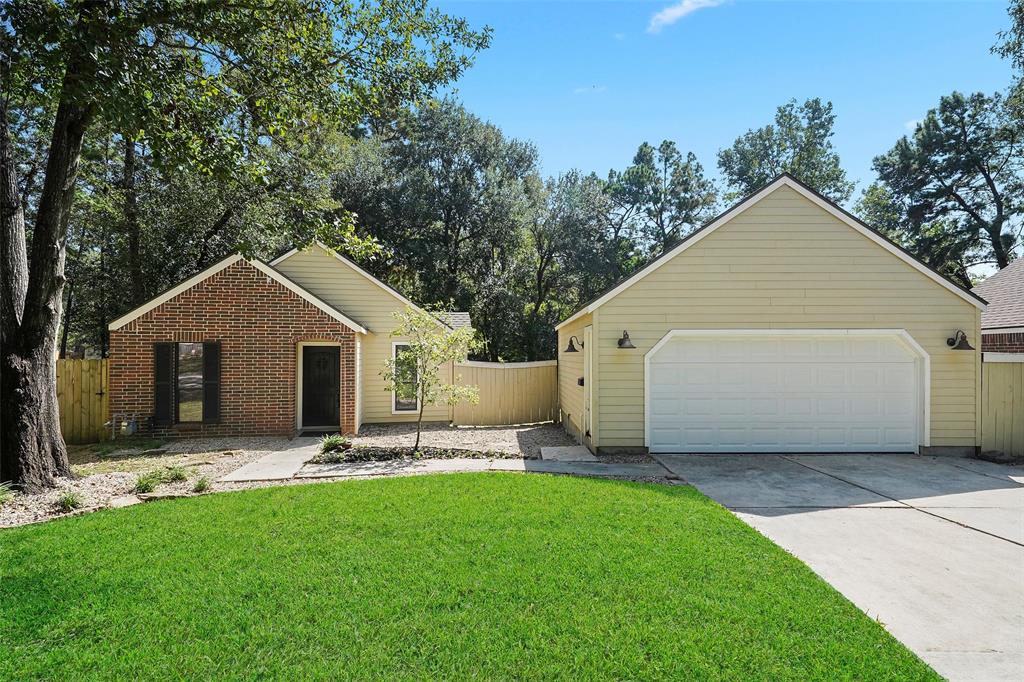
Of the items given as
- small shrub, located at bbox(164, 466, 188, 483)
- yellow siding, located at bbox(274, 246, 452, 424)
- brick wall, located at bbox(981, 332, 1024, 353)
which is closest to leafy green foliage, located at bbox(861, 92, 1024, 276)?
brick wall, located at bbox(981, 332, 1024, 353)

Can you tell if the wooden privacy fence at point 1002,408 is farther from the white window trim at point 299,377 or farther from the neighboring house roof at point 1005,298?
the white window trim at point 299,377

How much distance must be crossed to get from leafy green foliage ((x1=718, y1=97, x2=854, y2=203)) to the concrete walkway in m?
29.7

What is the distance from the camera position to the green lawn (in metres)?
3.10

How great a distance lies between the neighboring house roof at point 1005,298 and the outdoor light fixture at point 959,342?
3257 millimetres

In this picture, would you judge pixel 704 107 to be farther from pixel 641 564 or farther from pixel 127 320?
pixel 127 320

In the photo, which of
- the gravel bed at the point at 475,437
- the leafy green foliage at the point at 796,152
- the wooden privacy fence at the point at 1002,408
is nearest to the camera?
the wooden privacy fence at the point at 1002,408

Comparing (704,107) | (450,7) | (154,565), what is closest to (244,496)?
(154,565)

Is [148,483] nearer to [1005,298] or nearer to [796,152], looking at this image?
[1005,298]

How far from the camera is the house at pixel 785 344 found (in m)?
9.82

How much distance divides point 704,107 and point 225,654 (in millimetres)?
13433

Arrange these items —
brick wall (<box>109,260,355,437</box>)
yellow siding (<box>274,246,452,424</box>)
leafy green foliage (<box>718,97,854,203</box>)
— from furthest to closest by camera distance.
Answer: leafy green foliage (<box>718,97,854,203</box>), yellow siding (<box>274,246,452,424</box>), brick wall (<box>109,260,355,437</box>)

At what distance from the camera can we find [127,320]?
11.6 meters

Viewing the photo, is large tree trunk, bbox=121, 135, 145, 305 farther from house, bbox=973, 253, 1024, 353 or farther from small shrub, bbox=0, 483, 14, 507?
house, bbox=973, 253, 1024, 353

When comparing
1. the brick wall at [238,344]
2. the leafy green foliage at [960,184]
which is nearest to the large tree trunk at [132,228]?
the brick wall at [238,344]
